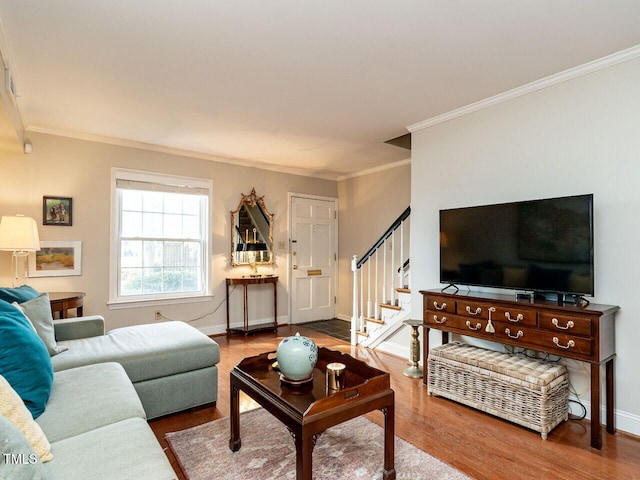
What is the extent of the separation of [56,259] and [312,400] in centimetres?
344

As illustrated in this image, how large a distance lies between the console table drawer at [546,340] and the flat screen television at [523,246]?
291mm

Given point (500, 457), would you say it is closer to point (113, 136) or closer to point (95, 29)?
point (95, 29)

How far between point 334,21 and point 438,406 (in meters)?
2.65

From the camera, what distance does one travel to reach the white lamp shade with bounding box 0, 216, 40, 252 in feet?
10.4

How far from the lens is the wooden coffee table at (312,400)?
5.06 feet

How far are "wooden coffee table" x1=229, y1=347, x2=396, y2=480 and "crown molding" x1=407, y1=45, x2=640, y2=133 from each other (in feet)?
7.74

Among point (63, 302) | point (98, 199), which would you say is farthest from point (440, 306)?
point (98, 199)

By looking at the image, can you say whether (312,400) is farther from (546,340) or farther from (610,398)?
(610,398)

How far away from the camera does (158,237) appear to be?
4.48 metres

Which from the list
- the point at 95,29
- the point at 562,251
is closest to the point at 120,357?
the point at 95,29

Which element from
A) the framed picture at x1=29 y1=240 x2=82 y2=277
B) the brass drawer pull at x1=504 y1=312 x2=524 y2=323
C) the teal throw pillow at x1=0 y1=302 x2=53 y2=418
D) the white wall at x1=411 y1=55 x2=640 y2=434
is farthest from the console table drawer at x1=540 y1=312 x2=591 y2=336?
the framed picture at x1=29 y1=240 x2=82 y2=277

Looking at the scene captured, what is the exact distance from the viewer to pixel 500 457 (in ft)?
6.72

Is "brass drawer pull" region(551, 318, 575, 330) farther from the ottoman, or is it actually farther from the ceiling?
the ottoman

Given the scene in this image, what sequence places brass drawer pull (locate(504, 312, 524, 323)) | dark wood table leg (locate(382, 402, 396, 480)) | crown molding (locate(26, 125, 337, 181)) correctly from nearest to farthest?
dark wood table leg (locate(382, 402, 396, 480)) < brass drawer pull (locate(504, 312, 524, 323)) < crown molding (locate(26, 125, 337, 181))
